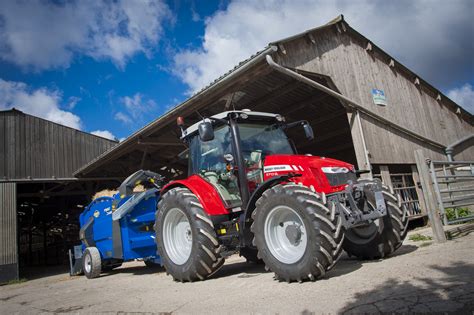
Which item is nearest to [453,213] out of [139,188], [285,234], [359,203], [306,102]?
[306,102]

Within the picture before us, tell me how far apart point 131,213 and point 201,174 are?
2324mm

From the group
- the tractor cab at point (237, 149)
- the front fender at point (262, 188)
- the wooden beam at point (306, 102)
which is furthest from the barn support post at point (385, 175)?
the front fender at point (262, 188)

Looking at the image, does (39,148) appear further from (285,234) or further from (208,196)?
(285,234)

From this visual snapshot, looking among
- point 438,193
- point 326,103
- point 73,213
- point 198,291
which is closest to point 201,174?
point 198,291

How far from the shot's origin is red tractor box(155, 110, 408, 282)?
4.00 meters

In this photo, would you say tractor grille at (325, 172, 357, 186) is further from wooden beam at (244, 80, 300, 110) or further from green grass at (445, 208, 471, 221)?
green grass at (445, 208, 471, 221)

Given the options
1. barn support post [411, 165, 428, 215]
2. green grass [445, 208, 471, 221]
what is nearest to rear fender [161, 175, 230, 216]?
green grass [445, 208, 471, 221]

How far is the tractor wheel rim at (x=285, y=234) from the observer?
4238 millimetres

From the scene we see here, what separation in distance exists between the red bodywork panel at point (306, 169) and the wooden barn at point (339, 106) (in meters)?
2.92

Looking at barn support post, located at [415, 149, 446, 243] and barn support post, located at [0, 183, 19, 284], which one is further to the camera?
barn support post, located at [0, 183, 19, 284]

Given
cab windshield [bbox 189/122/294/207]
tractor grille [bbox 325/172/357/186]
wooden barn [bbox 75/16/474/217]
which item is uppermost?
wooden barn [bbox 75/16/474/217]

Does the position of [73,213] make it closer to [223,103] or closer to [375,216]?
[223,103]

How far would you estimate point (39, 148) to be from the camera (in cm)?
1345

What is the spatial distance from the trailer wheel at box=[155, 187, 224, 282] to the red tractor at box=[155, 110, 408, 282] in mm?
15
